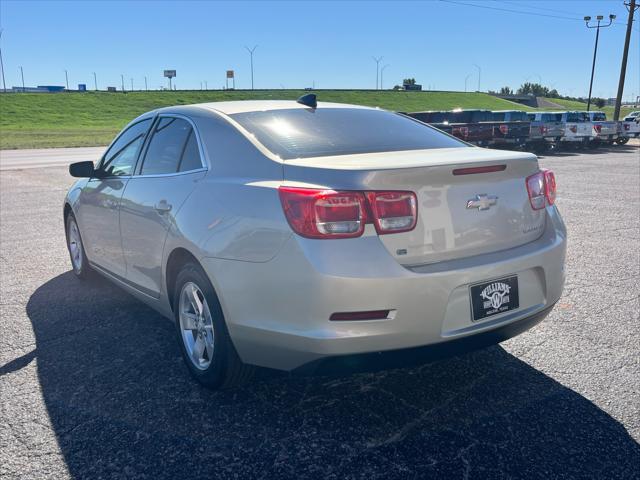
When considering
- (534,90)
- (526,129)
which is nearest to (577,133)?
(526,129)

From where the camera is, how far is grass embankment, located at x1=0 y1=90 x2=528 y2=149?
6981cm

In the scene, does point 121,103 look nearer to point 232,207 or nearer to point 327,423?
point 232,207

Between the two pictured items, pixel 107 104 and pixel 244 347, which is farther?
pixel 107 104

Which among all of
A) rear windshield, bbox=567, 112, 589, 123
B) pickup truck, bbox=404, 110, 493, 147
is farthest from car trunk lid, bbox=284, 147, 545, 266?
rear windshield, bbox=567, 112, 589, 123

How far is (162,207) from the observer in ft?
11.7

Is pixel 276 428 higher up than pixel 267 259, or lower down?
lower down

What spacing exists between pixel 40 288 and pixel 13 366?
1832 millimetres

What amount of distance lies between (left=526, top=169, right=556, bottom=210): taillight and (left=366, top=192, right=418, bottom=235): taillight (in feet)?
2.81

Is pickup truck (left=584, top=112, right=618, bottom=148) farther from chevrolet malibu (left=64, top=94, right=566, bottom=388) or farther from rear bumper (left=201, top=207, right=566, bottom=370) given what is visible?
rear bumper (left=201, top=207, right=566, bottom=370)

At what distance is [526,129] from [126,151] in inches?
733

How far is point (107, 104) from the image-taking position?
88125 mm

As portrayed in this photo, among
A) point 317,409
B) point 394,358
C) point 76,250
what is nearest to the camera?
point 394,358

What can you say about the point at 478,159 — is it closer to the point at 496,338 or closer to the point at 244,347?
the point at 496,338

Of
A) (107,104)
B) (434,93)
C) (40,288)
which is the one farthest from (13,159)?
(434,93)
